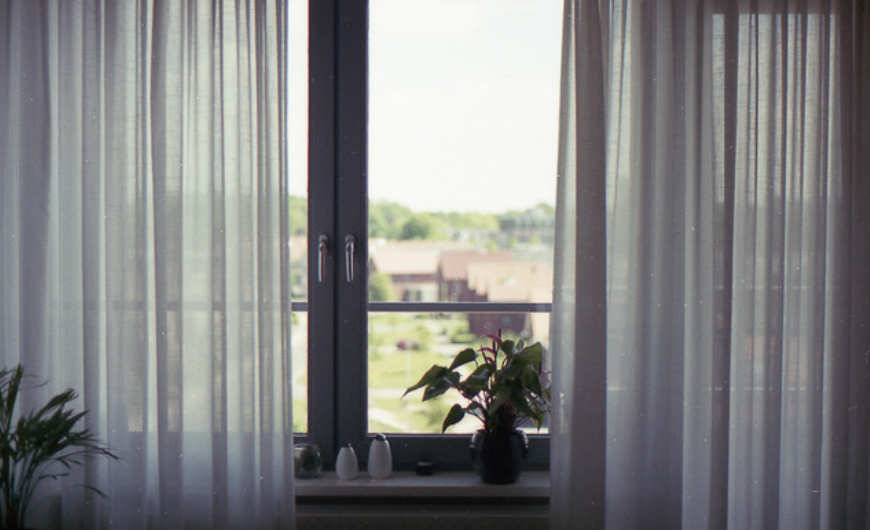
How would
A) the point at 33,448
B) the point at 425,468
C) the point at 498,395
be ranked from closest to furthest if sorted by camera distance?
the point at 33,448 → the point at 498,395 → the point at 425,468

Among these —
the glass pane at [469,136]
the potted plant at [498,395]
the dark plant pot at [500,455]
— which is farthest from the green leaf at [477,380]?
the glass pane at [469,136]

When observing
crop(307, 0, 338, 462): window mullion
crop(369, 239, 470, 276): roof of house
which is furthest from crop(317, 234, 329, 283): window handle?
crop(369, 239, 470, 276): roof of house

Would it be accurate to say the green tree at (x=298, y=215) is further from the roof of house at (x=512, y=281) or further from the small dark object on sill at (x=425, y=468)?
the small dark object on sill at (x=425, y=468)

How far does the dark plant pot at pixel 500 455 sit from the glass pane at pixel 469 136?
349 mm

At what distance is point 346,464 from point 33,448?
2.84 feet

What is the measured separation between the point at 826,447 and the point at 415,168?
4.78ft

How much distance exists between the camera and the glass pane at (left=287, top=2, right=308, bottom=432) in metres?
2.50

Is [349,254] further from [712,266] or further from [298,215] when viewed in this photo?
[712,266]

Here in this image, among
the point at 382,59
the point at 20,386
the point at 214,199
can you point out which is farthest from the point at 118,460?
the point at 382,59

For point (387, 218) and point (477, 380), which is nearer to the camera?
point (477, 380)

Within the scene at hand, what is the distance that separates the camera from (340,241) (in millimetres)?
2537

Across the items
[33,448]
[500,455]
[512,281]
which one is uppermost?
[512,281]

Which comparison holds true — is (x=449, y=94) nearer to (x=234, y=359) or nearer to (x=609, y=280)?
(x=609, y=280)

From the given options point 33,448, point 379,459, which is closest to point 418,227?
point 379,459
